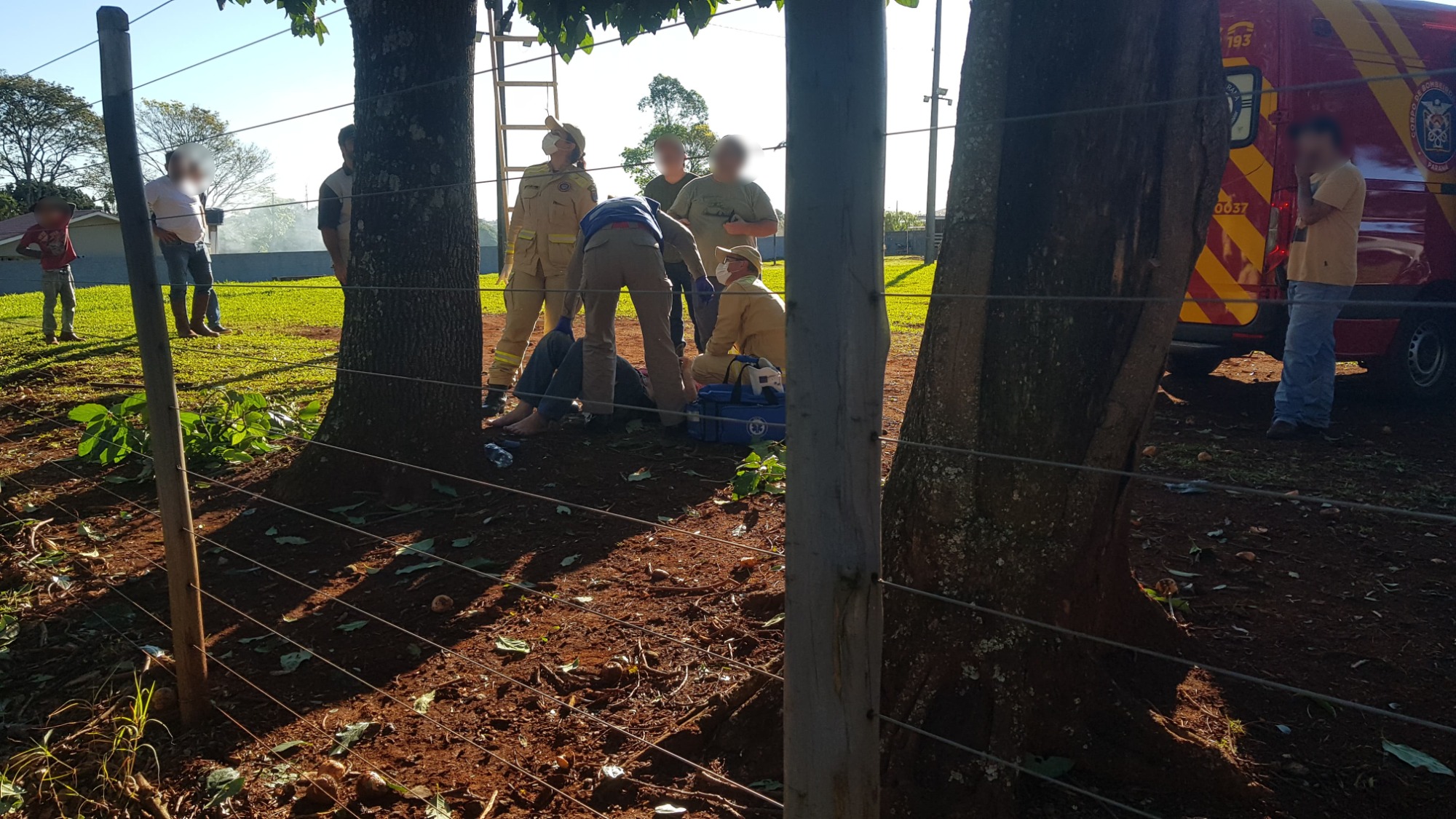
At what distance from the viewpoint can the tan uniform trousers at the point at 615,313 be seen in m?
5.58

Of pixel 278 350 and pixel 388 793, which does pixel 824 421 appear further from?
pixel 278 350

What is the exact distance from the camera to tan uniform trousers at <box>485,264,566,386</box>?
6.47 m

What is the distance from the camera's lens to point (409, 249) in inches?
181

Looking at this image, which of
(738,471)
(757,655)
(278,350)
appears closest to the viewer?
(757,655)

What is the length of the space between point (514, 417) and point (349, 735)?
11.1ft

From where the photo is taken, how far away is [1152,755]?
2281 mm

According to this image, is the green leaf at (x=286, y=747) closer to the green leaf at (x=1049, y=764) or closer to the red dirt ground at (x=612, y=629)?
the red dirt ground at (x=612, y=629)

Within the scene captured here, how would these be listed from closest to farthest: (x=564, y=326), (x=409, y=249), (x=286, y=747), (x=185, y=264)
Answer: (x=286, y=747) < (x=409, y=249) < (x=564, y=326) < (x=185, y=264)

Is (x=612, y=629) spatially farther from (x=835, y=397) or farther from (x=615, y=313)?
(x=615, y=313)

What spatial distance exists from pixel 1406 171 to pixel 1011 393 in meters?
5.64

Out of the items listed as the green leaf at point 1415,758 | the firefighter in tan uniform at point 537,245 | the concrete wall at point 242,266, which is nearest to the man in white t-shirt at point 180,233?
the firefighter in tan uniform at point 537,245

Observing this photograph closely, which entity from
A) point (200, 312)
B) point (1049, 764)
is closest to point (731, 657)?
point (1049, 764)

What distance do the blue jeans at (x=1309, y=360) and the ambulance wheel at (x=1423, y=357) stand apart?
122 cm

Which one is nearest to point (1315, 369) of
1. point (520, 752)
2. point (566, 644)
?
point (566, 644)
